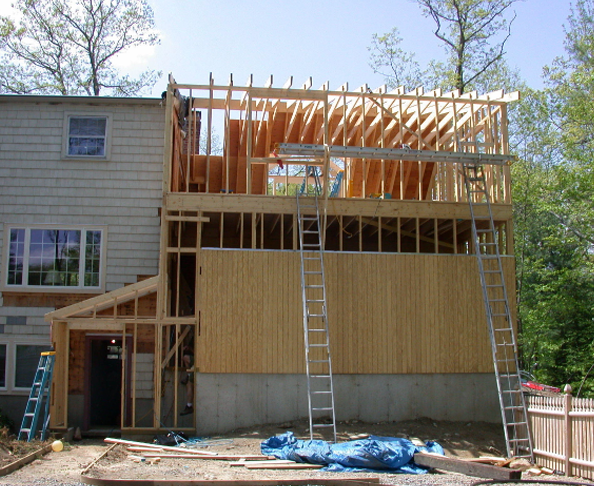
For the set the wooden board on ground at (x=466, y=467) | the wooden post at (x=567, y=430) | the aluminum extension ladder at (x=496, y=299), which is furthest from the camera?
the aluminum extension ladder at (x=496, y=299)

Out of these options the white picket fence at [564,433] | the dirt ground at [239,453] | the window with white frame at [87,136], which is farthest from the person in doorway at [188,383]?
the white picket fence at [564,433]

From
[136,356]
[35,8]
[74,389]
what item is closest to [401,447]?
[136,356]

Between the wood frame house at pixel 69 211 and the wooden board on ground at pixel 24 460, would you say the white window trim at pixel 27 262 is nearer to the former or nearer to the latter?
the wood frame house at pixel 69 211

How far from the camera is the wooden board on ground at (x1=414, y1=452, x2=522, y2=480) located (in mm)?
9320

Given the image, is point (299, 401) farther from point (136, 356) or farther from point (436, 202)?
point (436, 202)

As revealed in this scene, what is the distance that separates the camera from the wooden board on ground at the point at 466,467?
932cm

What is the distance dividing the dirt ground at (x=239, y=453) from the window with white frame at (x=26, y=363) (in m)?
2.55

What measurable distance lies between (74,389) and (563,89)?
22959 mm

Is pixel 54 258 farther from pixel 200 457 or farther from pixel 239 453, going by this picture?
pixel 239 453

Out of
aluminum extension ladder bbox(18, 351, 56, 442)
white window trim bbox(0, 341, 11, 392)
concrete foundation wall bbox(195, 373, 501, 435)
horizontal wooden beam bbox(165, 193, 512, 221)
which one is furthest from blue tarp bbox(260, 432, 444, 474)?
white window trim bbox(0, 341, 11, 392)

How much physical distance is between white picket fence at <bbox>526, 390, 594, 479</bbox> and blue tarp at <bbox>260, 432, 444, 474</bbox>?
1903 mm

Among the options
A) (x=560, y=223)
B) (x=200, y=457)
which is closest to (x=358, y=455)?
(x=200, y=457)

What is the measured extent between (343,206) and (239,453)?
6073 mm

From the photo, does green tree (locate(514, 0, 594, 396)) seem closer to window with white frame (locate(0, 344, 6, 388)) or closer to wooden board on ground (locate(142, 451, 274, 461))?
wooden board on ground (locate(142, 451, 274, 461))
